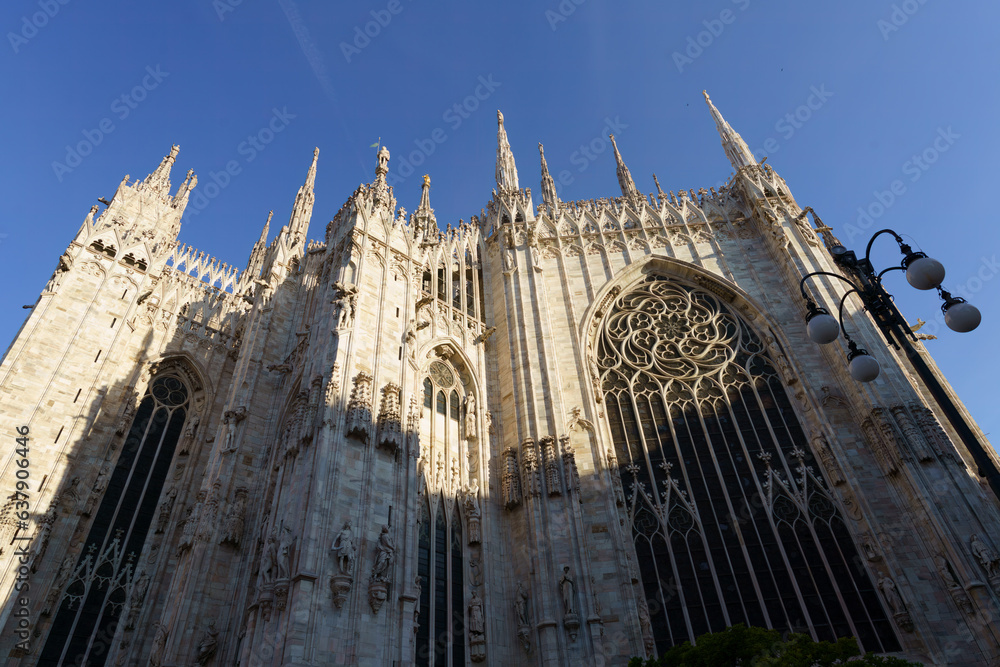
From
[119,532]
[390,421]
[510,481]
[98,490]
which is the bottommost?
[510,481]

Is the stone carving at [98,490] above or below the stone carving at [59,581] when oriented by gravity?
above

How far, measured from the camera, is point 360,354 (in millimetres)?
17688

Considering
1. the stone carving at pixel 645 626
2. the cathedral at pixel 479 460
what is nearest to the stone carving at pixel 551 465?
the cathedral at pixel 479 460

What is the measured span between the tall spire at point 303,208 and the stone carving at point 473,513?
1757cm

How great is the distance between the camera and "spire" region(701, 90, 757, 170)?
30.3 metres

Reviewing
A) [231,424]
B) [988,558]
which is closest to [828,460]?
[988,558]

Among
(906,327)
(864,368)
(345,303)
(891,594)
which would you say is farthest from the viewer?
(345,303)

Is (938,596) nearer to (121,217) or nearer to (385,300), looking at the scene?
(385,300)

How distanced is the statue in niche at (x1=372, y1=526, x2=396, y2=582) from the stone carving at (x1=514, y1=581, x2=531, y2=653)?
454 cm

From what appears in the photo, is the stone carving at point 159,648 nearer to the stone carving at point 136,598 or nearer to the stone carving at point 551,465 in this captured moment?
the stone carving at point 136,598

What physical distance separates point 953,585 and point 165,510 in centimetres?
2560

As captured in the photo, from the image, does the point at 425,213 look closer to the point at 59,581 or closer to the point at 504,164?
the point at 504,164

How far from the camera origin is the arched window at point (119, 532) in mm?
19188

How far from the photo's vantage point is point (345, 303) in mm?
18531
